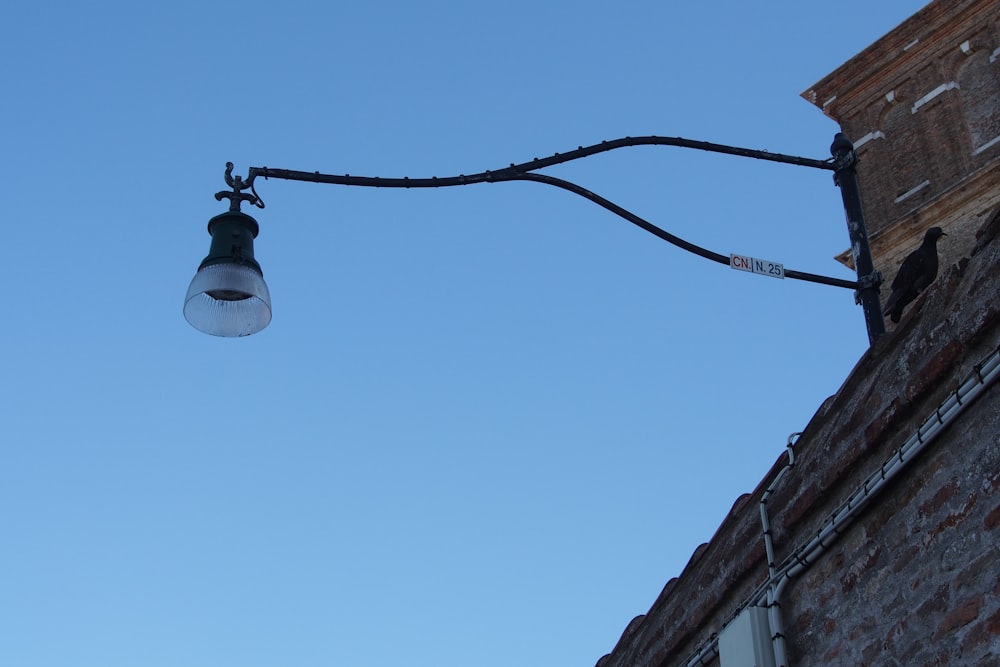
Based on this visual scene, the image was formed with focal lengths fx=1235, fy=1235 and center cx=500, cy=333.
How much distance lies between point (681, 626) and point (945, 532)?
2386 mm

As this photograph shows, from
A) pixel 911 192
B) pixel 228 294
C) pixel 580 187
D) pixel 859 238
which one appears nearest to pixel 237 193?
pixel 228 294

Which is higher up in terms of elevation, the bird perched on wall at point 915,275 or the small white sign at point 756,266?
the bird perched on wall at point 915,275

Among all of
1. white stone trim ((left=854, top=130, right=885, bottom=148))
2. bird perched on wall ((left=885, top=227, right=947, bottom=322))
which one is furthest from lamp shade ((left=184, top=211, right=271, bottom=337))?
white stone trim ((left=854, top=130, right=885, bottom=148))

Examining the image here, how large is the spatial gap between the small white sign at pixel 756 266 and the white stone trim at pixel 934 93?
15968 mm

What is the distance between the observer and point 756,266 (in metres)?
8.21

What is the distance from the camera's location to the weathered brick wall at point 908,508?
4352 mm

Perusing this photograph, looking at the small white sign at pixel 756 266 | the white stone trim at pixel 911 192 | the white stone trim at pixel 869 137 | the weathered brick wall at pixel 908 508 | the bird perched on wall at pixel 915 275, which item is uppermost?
the white stone trim at pixel 869 137

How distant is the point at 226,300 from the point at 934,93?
1821 centimetres

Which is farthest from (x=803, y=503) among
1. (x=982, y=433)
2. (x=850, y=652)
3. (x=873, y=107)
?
(x=873, y=107)

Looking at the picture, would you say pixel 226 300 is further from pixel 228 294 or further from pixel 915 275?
pixel 915 275

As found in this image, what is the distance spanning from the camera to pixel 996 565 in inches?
165

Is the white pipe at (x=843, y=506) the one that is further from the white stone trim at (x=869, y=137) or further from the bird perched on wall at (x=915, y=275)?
the white stone trim at (x=869, y=137)

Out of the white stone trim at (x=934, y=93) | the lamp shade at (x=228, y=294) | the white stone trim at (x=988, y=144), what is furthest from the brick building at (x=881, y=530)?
the white stone trim at (x=934, y=93)

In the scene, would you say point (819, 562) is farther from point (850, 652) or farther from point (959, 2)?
point (959, 2)
